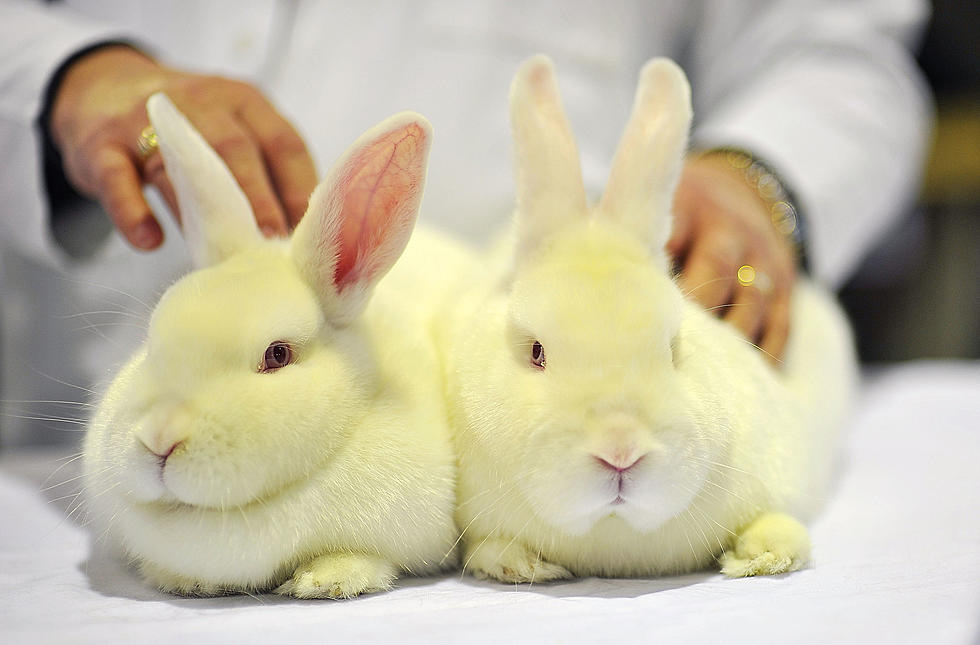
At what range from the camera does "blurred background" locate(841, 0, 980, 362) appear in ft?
9.30

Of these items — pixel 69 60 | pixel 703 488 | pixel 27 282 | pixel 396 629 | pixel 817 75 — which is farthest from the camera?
pixel 817 75

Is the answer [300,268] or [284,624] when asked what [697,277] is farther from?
[284,624]

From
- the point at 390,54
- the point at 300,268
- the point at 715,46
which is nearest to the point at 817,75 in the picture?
the point at 715,46

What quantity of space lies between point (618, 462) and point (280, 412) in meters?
0.33

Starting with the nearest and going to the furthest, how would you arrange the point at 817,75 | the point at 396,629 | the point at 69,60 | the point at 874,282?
the point at 396,629 < the point at 69,60 < the point at 817,75 < the point at 874,282

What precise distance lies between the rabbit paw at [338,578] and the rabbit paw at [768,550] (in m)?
0.38

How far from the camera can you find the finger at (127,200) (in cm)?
109

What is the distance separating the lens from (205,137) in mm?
1093

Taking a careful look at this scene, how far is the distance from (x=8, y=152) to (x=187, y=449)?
964 mm

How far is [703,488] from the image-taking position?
0.89 m

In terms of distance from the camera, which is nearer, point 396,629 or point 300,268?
point 396,629

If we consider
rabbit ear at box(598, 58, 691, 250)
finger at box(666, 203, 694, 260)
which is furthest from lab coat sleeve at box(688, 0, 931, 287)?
rabbit ear at box(598, 58, 691, 250)

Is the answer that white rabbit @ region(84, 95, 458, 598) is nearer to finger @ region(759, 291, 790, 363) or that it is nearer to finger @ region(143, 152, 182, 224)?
finger @ region(143, 152, 182, 224)

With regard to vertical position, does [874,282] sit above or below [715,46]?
below
